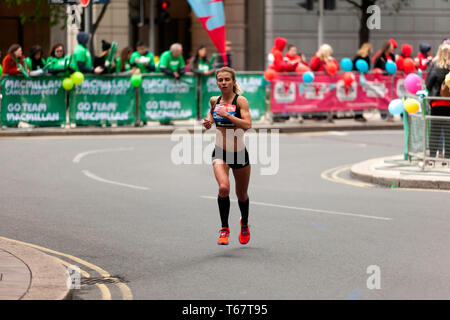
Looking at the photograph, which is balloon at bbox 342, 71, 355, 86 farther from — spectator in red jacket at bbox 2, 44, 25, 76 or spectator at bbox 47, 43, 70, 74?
spectator in red jacket at bbox 2, 44, 25, 76

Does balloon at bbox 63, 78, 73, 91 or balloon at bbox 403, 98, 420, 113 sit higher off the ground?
balloon at bbox 63, 78, 73, 91

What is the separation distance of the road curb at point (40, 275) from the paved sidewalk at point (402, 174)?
273 inches

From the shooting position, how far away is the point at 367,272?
8.53 meters

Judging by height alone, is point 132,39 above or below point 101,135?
above

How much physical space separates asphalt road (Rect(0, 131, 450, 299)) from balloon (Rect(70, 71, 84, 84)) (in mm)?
4819

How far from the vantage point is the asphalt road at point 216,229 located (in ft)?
26.7

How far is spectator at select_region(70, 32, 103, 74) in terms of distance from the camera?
2316 centimetres

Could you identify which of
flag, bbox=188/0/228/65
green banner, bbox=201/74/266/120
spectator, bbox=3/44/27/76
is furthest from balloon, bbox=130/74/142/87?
flag, bbox=188/0/228/65

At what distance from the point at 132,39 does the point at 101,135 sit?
16.6m

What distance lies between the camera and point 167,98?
23.9 metres

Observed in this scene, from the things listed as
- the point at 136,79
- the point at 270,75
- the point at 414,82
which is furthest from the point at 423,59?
the point at 414,82
